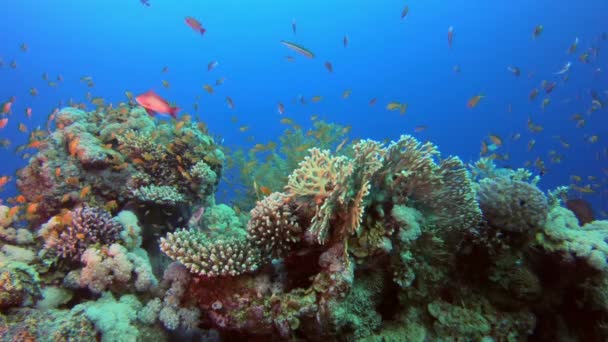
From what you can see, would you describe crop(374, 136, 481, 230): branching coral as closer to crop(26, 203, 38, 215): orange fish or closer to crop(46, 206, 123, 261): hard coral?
crop(46, 206, 123, 261): hard coral

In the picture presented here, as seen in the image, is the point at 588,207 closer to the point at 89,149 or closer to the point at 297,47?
the point at 297,47

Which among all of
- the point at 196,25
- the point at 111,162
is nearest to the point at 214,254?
the point at 111,162

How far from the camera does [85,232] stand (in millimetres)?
4531

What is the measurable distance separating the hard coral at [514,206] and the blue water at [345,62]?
71298 millimetres

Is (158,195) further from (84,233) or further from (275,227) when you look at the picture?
(275,227)

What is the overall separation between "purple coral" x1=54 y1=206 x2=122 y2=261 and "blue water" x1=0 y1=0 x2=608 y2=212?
72.8 m

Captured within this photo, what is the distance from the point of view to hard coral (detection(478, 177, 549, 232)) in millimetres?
3652

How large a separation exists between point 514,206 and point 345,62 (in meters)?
118

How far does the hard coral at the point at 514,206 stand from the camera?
12.0 feet

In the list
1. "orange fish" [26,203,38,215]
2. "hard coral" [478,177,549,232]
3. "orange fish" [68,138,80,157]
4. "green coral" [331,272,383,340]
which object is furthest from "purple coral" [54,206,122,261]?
"hard coral" [478,177,549,232]

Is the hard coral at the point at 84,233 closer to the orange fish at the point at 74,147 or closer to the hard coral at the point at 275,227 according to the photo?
the orange fish at the point at 74,147

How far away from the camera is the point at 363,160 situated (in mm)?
3498

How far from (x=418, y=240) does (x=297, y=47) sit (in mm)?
5268

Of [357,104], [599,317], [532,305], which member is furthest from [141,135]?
[357,104]
